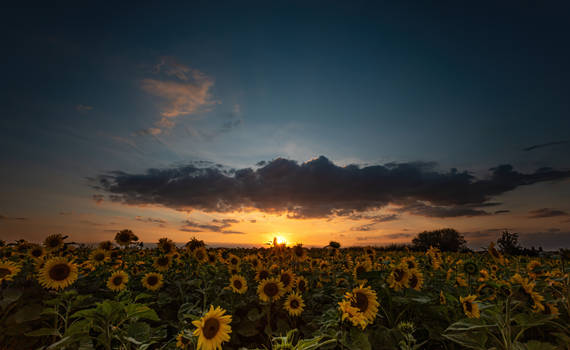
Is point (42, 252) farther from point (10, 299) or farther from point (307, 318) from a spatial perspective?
point (307, 318)

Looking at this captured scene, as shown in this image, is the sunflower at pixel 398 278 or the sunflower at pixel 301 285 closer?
the sunflower at pixel 398 278

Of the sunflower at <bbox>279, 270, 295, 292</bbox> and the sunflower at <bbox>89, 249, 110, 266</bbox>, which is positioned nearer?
the sunflower at <bbox>279, 270, 295, 292</bbox>

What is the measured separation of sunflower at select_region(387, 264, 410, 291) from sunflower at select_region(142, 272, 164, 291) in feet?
12.1

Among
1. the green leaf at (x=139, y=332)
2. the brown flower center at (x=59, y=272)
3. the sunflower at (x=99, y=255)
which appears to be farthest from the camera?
the sunflower at (x=99, y=255)

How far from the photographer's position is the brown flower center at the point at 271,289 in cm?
454

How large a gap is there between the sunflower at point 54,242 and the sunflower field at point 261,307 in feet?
0.06

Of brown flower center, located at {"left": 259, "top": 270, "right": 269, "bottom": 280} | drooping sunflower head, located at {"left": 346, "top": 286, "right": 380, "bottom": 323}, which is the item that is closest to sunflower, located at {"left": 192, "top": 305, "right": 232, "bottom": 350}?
drooping sunflower head, located at {"left": 346, "top": 286, "right": 380, "bottom": 323}

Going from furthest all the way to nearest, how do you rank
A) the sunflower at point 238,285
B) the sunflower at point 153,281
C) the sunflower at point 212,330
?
the sunflower at point 153,281
the sunflower at point 238,285
the sunflower at point 212,330

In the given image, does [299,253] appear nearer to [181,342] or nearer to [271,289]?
[271,289]

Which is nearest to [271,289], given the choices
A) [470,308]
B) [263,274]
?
[263,274]

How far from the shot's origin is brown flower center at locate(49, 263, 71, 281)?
13.6ft

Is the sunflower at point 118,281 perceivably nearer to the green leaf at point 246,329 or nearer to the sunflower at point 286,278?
the green leaf at point 246,329

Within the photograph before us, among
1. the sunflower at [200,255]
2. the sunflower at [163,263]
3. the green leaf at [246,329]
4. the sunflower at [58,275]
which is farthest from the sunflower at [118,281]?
the green leaf at [246,329]

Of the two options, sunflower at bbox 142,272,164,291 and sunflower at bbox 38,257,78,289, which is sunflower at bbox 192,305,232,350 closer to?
sunflower at bbox 38,257,78,289
